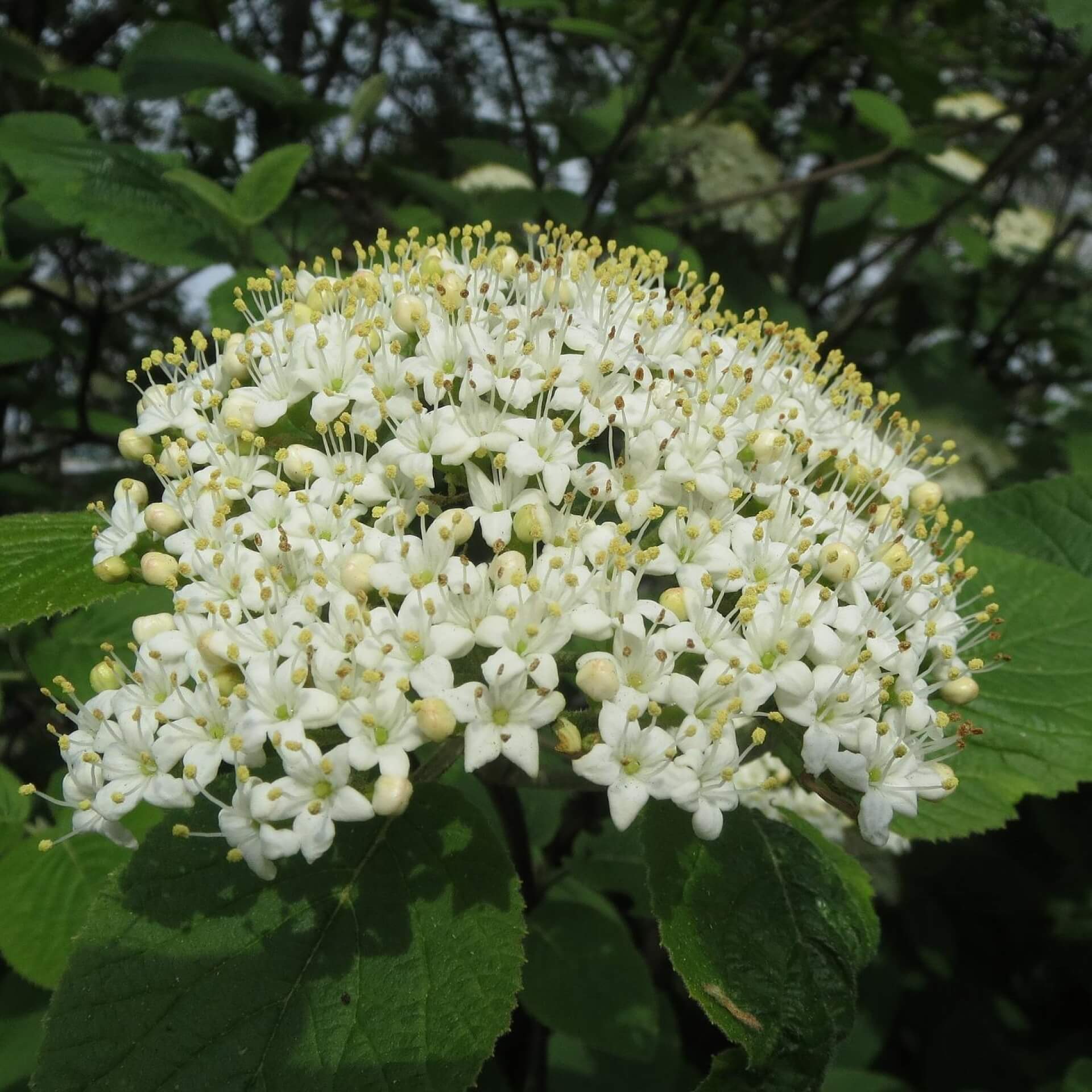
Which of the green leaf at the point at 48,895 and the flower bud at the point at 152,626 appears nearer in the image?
the flower bud at the point at 152,626

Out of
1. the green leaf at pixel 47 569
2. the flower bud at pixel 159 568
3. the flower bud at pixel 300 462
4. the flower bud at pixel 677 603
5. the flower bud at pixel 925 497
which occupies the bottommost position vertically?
the green leaf at pixel 47 569

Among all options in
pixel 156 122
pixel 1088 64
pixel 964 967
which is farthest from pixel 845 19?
pixel 964 967

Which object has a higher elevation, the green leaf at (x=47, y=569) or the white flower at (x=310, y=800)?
the white flower at (x=310, y=800)

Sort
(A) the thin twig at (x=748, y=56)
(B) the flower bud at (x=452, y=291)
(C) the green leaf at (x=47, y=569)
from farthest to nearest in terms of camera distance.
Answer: (A) the thin twig at (x=748, y=56)
(B) the flower bud at (x=452, y=291)
(C) the green leaf at (x=47, y=569)

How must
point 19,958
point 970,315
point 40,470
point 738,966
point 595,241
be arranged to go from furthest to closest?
point 970,315
point 40,470
point 595,241
point 19,958
point 738,966

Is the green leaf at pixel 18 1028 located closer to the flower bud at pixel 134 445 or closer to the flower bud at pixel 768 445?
the flower bud at pixel 134 445

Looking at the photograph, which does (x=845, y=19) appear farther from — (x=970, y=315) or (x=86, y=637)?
(x=86, y=637)

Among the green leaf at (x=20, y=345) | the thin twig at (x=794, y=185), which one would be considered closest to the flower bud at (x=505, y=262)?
the thin twig at (x=794, y=185)

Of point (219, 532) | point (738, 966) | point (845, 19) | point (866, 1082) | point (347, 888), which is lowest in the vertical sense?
point (866, 1082)
